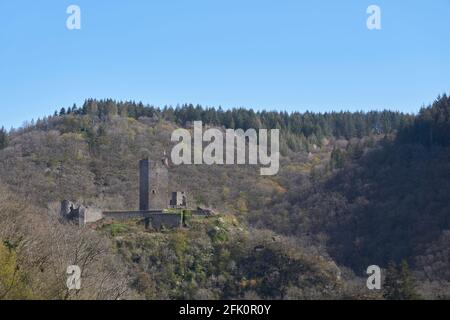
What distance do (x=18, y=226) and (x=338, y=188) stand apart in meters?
65.0

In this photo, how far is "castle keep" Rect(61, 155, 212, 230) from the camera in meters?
52.0

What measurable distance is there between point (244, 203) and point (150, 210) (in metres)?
42.5

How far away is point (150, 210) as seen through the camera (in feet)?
178

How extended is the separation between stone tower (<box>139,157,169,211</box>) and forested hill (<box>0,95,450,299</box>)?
414 centimetres

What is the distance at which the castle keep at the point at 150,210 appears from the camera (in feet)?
171

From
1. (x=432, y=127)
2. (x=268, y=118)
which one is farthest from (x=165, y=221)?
(x=268, y=118)

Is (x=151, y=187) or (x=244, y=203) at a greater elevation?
(x=151, y=187)

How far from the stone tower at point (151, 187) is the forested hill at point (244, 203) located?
4.14 metres

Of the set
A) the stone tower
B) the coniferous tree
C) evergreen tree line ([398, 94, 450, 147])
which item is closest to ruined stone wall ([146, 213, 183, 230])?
the stone tower

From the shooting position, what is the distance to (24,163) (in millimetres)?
87562

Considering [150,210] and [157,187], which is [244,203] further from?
[150,210]
